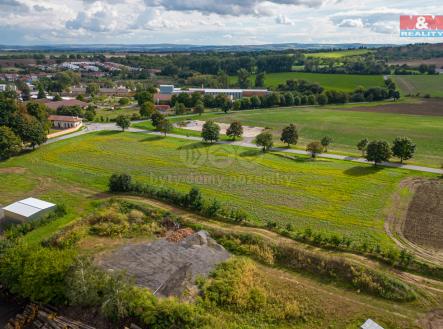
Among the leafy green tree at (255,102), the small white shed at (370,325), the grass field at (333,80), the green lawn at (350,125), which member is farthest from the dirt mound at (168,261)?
the grass field at (333,80)

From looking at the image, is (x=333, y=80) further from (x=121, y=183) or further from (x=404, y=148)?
(x=121, y=183)

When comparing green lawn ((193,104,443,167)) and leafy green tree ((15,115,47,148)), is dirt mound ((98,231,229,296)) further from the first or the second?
green lawn ((193,104,443,167))

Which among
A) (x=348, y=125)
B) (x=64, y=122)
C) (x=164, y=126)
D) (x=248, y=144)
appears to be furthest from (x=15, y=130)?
(x=348, y=125)

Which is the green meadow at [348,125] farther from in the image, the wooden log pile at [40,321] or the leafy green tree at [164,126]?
the wooden log pile at [40,321]

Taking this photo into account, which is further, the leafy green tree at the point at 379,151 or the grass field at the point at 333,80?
the grass field at the point at 333,80

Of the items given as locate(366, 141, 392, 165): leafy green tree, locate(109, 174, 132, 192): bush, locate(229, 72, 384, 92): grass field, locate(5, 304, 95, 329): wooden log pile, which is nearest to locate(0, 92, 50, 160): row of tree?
locate(109, 174, 132, 192): bush
